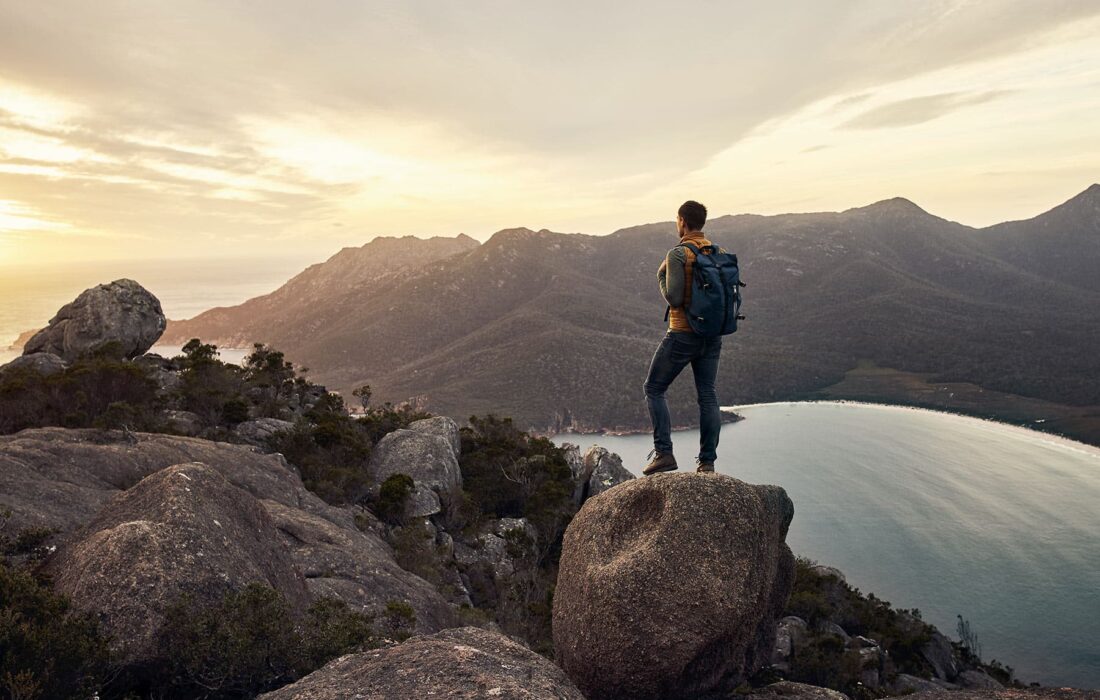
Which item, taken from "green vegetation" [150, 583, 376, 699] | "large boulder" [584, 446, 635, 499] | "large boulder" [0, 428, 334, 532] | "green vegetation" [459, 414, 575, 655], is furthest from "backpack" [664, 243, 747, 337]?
"large boulder" [584, 446, 635, 499]

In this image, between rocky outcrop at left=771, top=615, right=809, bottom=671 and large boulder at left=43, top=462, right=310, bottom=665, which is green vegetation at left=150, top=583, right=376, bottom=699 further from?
rocky outcrop at left=771, top=615, right=809, bottom=671

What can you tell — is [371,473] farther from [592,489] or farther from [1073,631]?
[1073,631]

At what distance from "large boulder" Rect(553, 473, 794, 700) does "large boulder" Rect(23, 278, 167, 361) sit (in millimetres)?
42769

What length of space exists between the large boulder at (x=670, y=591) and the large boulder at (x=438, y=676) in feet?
4.01

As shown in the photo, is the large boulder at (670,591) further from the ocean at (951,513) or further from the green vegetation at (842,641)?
the ocean at (951,513)

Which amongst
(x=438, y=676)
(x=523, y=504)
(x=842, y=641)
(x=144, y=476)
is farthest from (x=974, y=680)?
(x=144, y=476)

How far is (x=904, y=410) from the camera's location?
190000 mm

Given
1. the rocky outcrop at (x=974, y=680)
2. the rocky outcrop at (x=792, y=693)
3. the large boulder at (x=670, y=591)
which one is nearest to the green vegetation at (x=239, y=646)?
the large boulder at (x=670, y=591)

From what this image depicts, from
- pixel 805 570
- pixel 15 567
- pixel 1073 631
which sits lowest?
pixel 1073 631

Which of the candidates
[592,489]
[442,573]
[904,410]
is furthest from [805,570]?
[904,410]

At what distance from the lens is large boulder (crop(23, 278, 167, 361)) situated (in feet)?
133

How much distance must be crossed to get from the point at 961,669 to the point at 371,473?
62554mm

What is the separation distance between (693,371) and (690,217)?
2.29 meters

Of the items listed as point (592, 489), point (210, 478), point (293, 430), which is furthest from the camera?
point (592, 489)
